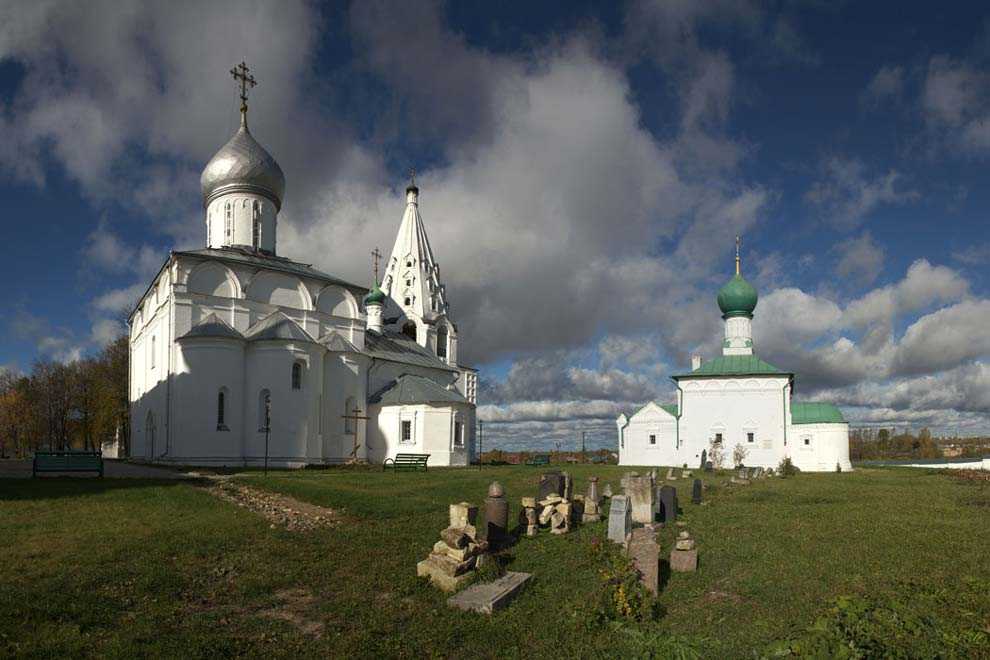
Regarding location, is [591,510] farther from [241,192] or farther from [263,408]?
[241,192]

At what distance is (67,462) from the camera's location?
17.6 meters

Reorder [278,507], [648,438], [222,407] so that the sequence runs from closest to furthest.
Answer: [278,507]
[222,407]
[648,438]

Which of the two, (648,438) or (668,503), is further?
(648,438)

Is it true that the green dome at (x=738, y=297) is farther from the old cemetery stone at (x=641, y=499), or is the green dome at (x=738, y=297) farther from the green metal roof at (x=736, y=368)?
the old cemetery stone at (x=641, y=499)

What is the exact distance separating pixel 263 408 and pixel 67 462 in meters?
9.44

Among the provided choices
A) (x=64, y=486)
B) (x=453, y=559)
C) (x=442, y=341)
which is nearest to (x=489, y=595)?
(x=453, y=559)

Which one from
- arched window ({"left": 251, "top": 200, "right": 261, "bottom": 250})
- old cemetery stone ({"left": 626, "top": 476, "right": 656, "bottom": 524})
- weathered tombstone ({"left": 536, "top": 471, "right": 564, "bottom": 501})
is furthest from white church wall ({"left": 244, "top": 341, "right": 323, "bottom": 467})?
old cemetery stone ({"left": 626, "top": 476, "right": 656, "bottom": 524})

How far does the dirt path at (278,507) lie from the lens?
12.6 metres

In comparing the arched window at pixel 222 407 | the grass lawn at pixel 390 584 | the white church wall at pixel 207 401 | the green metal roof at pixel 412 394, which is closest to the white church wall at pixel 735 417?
the green metal roof at pixel 412 394

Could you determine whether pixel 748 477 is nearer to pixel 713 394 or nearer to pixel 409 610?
pixel 713 394

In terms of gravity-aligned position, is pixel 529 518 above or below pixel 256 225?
below

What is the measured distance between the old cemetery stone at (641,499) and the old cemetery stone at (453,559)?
4.67 metres

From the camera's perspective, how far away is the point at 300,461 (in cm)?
2681

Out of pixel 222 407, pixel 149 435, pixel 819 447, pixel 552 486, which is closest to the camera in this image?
pixel 552 486
